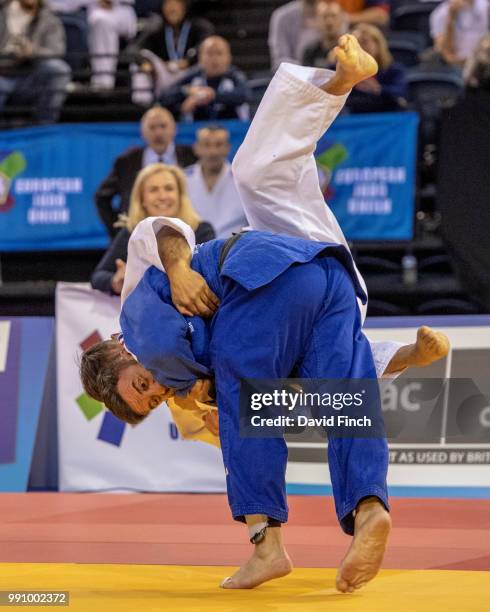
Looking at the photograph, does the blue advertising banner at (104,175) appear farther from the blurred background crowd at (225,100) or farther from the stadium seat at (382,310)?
the stadium seat at (382,310)

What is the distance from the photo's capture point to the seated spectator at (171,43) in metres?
8.95

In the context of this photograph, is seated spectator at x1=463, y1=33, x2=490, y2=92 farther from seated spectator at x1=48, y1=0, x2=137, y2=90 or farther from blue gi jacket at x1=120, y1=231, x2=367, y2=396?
blue gi jacket at x1=120, y1=231, x2=367, y2=396

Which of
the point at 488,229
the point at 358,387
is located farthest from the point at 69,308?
the point at 358,387

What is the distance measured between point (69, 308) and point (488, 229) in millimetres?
2246

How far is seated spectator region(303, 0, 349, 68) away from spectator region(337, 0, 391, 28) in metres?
0.83

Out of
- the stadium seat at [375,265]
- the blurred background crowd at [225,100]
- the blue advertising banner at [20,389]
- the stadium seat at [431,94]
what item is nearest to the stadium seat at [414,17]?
the blurred background crowd at [225,100]

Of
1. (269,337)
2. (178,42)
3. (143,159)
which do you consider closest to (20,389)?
(143,159)

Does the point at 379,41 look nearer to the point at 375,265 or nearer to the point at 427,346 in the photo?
the point at 375,265

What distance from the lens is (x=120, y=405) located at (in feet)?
10.5

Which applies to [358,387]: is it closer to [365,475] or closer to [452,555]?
[365,475]

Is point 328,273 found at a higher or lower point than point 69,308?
higher

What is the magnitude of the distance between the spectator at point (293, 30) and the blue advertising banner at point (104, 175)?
1.65 m

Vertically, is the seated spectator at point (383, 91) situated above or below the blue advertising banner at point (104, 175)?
above

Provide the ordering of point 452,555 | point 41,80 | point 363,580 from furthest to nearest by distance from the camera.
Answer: point 41,80, point 452,555, point 363,580
